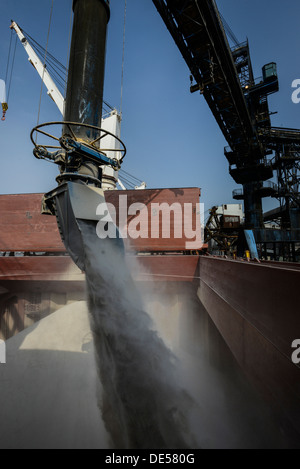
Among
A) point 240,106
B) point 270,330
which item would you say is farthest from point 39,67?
point 270,330

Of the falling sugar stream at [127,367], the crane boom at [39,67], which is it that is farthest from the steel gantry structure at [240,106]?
the crane boom at [39,67]

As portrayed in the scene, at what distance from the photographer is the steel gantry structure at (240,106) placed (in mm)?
9805

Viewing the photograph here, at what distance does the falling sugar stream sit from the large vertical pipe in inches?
91.8

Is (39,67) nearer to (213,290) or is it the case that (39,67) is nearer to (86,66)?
(86,66)

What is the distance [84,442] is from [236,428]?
2.61 m

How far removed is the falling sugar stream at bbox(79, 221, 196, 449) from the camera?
2.46 meters

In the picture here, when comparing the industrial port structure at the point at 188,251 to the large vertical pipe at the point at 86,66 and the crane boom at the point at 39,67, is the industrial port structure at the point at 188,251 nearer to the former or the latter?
the large vertical pipe at the point at 86,66

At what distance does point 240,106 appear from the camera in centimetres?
1471

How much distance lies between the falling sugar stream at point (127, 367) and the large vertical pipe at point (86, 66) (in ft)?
7.65

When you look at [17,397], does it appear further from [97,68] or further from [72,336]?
[97,68]

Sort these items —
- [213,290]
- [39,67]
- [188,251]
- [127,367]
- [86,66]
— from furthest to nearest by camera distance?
[39,67], [188,251], [86,66], [213,290], [127,367]

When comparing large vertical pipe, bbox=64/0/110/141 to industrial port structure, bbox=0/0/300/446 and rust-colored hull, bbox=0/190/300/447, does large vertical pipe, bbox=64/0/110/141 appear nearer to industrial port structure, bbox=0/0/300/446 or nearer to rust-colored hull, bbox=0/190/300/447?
industrial port structure, bbox=0/0/300/446

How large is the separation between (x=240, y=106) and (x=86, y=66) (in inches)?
578

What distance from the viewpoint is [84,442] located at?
299 cm
